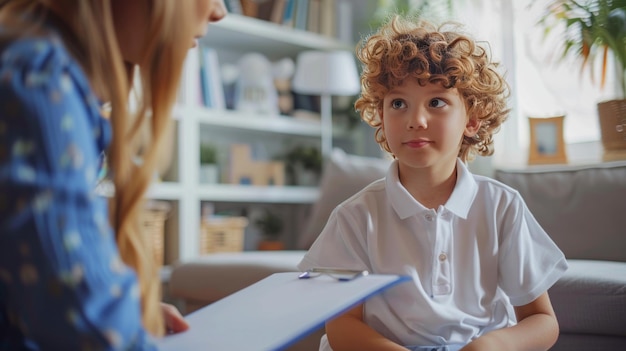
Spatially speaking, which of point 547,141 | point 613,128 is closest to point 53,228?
point 613,128

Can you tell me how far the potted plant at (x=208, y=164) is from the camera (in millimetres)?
3566

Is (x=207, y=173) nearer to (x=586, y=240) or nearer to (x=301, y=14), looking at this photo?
(x=301, y=14)

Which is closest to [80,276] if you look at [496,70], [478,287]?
[478,287]

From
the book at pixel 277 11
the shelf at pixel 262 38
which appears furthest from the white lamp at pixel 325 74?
the book at pixel 277 11

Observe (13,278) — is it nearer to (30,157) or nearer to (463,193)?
(30,157)

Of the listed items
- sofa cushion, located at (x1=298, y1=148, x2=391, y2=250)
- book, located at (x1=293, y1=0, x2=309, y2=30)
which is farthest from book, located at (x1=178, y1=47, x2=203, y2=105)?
sofa cushion, located at (x1=298, y1=148, x2=391, y2=250)

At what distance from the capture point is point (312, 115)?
13.0 feet

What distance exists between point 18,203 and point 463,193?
76 cm

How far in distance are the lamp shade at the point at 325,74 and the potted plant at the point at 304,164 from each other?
15.0 inches

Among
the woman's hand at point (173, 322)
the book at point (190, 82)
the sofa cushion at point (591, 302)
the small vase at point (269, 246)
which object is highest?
the book at point (190, 82)

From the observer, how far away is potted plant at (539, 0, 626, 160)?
7.82ft

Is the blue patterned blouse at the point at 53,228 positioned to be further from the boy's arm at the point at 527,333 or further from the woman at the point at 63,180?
the boy's arm at the point at 527,333

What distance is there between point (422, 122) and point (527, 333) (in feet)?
1.16

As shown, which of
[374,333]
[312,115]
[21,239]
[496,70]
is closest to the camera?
[21,239]
